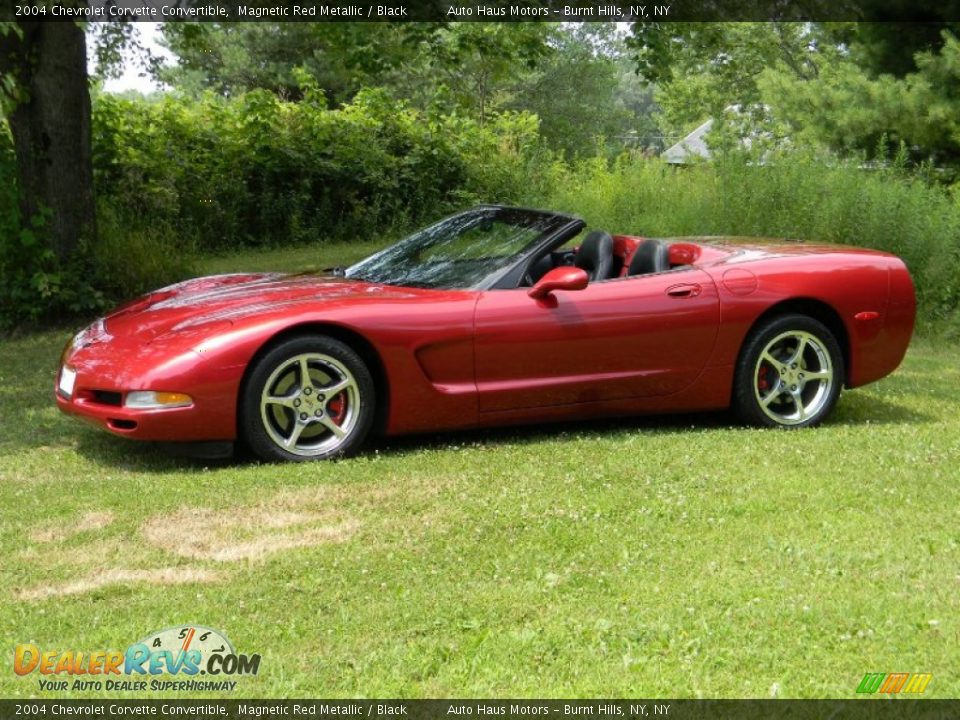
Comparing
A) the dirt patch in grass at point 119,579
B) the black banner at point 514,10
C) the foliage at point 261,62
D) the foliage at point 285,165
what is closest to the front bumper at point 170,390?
the dirt patch in grass at point 119,579

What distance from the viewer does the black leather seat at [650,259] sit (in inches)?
276

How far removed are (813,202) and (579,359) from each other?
6354 millimetres

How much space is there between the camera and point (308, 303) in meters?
6.25

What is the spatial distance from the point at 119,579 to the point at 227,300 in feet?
7.99

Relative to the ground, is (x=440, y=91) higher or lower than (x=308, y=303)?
higher

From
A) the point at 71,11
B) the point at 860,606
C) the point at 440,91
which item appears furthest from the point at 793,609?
the point at 440,91

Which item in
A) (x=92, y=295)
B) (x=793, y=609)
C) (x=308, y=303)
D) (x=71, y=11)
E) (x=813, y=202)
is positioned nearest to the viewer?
(x=793, y=609)

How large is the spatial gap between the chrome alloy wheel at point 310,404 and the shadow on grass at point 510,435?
23 cm

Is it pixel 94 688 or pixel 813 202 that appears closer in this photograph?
pixel 94 688

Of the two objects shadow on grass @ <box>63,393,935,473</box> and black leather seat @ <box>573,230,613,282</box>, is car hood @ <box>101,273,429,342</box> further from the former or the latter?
black leather seat @ <box>573,230,613,282</box>

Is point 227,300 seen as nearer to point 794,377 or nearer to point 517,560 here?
point 517,560

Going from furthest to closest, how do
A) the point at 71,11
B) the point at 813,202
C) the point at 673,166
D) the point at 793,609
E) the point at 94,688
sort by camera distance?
the point at 673,166 < the point at 813,202 < the point at 71,11 < the point at 793,609 < the point at 94,688

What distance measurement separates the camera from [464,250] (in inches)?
280

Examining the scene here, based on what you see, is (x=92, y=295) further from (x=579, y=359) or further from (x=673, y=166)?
(x=673, y=166)
